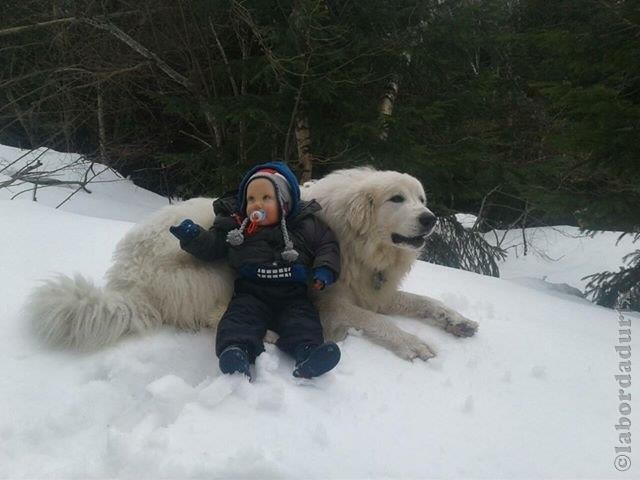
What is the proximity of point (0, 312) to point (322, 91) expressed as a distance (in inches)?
175

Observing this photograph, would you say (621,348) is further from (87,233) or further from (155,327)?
→ (87,233)

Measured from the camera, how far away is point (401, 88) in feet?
24.1

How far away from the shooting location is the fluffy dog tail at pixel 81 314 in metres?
2.39

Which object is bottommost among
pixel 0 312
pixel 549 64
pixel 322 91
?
pixel 0 312

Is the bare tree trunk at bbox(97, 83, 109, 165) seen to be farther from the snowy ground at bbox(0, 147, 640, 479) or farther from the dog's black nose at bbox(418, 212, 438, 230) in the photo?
the dog's black nose at bbox(418, 212, 438, 230)

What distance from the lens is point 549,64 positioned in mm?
5645

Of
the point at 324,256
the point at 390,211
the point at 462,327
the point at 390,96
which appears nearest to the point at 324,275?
the point at 324,256

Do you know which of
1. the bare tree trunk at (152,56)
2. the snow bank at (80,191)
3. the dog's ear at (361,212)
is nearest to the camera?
the dog's ear at (361,212)

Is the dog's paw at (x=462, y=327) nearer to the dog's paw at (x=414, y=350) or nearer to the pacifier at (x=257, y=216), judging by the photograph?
the dog's paw at (x=414, y=350)

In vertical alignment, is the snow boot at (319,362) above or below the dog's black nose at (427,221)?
below

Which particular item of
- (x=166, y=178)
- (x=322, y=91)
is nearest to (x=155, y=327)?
(x=322, y=91)

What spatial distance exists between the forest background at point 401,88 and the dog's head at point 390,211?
2.44 m

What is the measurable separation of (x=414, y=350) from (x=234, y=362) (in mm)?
1027

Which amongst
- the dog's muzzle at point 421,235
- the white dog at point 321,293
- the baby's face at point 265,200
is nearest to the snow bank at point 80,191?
the white dog at point 321,293
